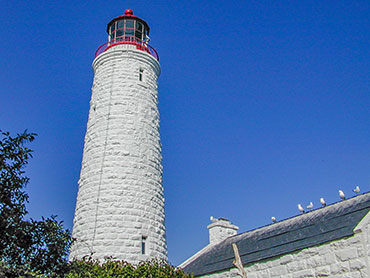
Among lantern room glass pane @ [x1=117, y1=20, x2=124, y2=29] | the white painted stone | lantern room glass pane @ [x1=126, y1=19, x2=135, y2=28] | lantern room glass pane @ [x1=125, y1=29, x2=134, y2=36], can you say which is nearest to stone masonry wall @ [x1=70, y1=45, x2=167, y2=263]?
lantern room glass pane @ [x1=125, y1=29, x2=134, y2=36]

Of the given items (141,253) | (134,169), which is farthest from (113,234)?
(134,169)

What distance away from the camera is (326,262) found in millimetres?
12180

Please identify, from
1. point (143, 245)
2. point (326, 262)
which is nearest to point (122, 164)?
point (143, 245)

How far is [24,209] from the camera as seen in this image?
9062mm

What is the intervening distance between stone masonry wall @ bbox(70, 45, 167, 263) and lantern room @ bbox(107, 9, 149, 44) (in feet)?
4.87

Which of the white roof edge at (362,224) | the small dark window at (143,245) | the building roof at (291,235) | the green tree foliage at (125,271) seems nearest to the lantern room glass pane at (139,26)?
the small dark window at (143,245)

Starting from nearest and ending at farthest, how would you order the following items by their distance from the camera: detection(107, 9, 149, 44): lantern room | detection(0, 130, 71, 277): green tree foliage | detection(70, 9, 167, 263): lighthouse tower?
detection(0, 130, 71, 277): green tree foliage → detection(70, 9, 167, 263): lighthouse tower → detection(107, 9, 149, 44): lantern room

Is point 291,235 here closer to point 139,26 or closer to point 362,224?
point 362,224

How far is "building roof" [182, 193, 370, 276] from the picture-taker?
12898mm

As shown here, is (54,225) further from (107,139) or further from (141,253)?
(107,139)

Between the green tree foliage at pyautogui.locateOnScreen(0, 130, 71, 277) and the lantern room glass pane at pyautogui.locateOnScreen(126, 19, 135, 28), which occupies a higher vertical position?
the lantern room glass pane at pyautogui.locateOnScreen(126, 19, 135, 28)

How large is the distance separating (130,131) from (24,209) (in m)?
9.63

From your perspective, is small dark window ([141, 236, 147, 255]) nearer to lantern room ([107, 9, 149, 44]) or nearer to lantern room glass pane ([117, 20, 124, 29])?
lantern room ([107, 9, 149, 44])

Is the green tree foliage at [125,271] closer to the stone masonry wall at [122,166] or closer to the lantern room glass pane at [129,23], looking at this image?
the stone masonry wall at [122,166]
